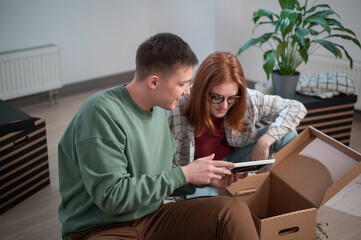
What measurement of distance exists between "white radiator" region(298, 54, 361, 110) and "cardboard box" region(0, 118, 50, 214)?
7.93 feet

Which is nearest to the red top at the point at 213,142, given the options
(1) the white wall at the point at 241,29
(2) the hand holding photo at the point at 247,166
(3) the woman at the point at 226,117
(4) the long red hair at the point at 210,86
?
(3) the woman at the point at 226,117

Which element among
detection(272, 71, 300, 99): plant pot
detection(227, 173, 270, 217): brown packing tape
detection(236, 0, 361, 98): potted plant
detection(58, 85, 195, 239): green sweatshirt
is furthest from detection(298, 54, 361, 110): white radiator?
detection(58, 85, 195, 239): green sweatshirt

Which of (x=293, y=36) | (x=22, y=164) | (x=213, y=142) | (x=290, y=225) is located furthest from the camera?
(x=293, y=36)

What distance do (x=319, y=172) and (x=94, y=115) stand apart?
1.04m

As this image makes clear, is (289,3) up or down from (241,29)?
up

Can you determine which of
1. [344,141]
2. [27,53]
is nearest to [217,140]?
[344,141]

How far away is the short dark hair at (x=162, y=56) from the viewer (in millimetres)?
1595

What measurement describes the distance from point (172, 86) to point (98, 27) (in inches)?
119

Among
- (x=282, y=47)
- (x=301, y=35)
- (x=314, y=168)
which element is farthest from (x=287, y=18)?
(x=314, y=168)

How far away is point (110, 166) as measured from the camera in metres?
1.47

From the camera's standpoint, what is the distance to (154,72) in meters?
1.61

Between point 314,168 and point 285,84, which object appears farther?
point 285,84

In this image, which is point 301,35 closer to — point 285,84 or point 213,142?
point 285,84

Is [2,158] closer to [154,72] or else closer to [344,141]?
[154,72]
